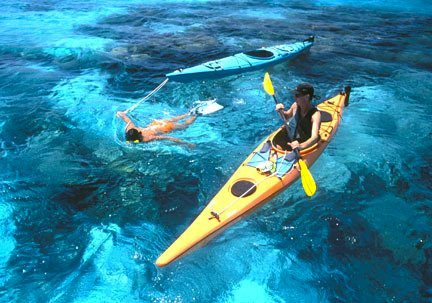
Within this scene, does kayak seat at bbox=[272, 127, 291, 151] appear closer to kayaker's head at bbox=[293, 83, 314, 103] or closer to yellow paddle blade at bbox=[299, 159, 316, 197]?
yellow paddle blade at bbox=[299, 159, 316, 197]

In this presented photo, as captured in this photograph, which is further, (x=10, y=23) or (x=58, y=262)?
(x=10, y=23)

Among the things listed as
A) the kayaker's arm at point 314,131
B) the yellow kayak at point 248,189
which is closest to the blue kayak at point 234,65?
the yellow kayak at point 248,189

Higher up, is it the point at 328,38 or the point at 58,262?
the point at 328,38

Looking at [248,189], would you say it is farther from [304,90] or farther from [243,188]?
[304,90]

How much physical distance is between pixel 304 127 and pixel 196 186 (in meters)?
2.25

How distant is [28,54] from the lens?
41.5ft

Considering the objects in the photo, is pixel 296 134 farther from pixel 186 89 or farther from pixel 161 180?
pixel 186 89

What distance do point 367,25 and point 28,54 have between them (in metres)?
15.2

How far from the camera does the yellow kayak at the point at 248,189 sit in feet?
14.7

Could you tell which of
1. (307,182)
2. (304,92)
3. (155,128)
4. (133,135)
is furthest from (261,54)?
(307,182)

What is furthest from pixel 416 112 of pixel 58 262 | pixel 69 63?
pixel 69 63

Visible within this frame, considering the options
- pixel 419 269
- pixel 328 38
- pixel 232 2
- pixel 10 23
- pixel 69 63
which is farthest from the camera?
pixel 232 2

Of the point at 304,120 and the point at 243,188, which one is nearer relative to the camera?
the point at 243,188

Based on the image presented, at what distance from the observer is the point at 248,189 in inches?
203
